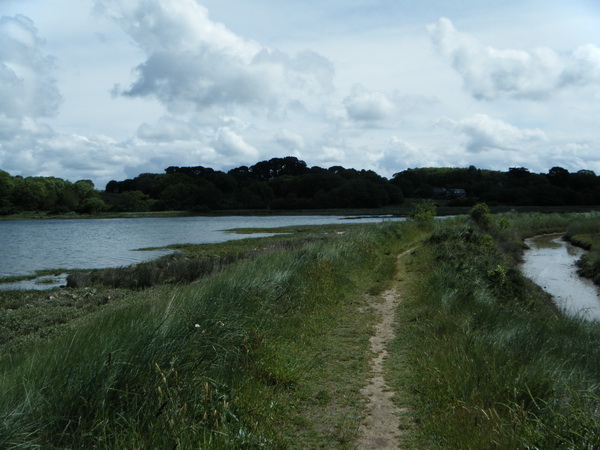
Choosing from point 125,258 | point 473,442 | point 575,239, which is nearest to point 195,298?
point 473,442

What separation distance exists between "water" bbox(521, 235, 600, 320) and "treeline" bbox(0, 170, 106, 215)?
96840 millimetres

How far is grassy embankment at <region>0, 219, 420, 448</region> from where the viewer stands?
14.1 feet

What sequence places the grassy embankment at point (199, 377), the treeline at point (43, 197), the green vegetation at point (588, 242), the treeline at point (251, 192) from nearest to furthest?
the grassy embankment at point (199, 377) < the green vegetation at point (588, 242) < the treeline at point (43, 197) < the treeline at point (251, 192)

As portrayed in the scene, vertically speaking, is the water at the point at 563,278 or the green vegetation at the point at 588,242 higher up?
the green vegetation at the point at 588,242

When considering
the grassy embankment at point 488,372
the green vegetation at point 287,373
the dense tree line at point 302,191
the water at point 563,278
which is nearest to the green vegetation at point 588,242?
the water at point 563,278

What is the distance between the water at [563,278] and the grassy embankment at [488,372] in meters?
4.57

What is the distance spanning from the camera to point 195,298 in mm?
7898

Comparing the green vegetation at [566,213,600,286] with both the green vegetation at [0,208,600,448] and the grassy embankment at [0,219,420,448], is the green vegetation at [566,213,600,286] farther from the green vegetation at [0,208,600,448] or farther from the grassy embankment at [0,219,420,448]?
the grassy embankment at [0,219,420,448]

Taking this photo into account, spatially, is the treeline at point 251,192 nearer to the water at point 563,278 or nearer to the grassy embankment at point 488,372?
the water at point 563,278

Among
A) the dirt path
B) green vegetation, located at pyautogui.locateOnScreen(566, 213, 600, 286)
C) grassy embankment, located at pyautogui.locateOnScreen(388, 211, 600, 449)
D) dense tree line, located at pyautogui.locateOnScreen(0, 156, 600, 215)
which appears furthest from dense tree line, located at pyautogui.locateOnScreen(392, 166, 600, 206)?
the dirt path

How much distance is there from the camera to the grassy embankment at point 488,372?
466cm

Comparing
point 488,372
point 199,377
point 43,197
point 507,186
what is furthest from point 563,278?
point 43,197

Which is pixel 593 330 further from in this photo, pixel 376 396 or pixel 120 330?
pixel 120 330

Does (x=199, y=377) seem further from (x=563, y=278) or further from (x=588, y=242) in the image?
(x=588, y=242)
